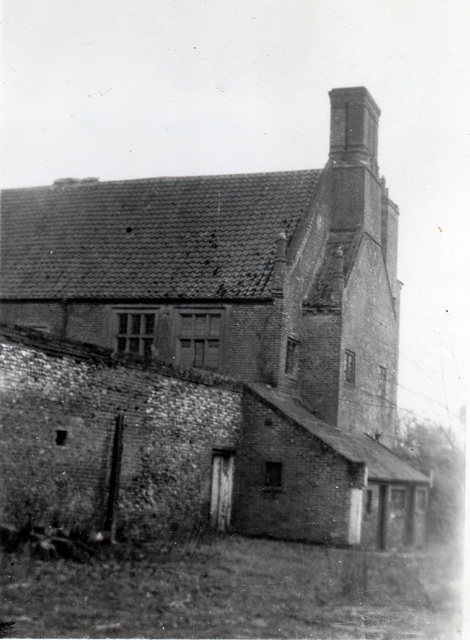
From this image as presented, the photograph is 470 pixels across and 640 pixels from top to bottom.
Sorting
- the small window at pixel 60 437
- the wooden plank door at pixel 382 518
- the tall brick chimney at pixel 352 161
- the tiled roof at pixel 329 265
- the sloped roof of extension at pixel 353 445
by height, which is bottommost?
the wooden plank door at pixel 382 518

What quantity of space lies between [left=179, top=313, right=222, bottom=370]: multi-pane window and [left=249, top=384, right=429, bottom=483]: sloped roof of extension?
84.0 inches

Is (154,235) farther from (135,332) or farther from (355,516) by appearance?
(355,516)

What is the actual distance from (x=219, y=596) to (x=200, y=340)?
11.8 metres

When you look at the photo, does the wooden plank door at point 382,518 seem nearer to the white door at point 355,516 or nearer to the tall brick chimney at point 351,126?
the white door at point 355,516

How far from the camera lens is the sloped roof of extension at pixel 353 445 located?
72.1ft

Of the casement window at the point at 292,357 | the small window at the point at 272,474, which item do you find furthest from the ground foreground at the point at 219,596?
the casement window at the point at 292,357

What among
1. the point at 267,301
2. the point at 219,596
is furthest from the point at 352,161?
the point at 219,596

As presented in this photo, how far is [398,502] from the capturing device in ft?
83.6

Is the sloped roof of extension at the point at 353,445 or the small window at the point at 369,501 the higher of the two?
the sloped roof of extension at the point at 353,445

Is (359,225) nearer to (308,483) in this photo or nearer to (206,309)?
(206,309)

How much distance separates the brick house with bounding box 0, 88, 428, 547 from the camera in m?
21.9

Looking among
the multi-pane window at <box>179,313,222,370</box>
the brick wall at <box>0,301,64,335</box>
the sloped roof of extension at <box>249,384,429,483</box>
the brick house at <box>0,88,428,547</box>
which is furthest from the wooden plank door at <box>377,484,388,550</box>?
the brick wall at <box>0,301,64,335</box>

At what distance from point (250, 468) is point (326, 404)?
14.7 feet

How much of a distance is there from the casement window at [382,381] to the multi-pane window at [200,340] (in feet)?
27.0
